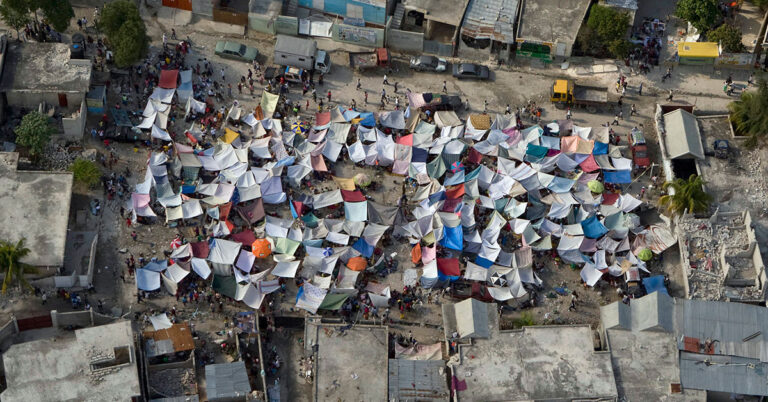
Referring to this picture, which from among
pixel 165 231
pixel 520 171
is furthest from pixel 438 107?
pixel 165 231

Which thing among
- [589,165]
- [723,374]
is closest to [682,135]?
[589,165]

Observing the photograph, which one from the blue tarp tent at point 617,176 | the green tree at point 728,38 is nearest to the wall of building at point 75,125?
the blue tarp tent at point 617,176

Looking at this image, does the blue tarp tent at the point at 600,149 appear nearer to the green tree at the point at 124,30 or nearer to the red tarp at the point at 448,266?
the red tarp at the point at 448,266

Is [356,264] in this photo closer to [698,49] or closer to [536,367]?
[536,367]

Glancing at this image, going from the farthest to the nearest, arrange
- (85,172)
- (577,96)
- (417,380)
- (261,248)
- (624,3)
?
1. (624,3)
2. (577,96)
3. (85,172)
4. (261,248)
5. (417,380)

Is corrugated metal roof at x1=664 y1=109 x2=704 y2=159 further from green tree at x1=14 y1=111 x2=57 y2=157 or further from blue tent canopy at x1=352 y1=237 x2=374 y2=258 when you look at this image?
green tree at x1=14 y1=111 x2=57 y2=157
